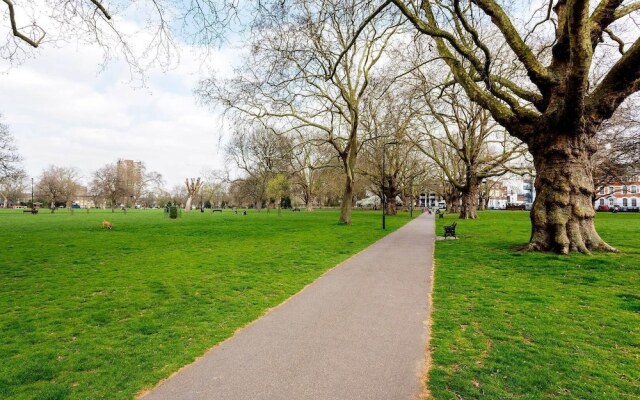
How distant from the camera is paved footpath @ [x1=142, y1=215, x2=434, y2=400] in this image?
3.24 metres

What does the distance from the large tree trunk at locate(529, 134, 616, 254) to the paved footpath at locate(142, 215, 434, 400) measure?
6.51 m

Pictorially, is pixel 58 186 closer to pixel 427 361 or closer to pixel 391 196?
pixel 391 196

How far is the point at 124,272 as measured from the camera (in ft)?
29.6

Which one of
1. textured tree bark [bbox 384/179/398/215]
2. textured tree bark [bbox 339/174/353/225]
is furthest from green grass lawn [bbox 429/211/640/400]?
textured tree bark [bbox 384/179/398/215]

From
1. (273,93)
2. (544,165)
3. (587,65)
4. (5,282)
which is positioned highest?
(273,93)

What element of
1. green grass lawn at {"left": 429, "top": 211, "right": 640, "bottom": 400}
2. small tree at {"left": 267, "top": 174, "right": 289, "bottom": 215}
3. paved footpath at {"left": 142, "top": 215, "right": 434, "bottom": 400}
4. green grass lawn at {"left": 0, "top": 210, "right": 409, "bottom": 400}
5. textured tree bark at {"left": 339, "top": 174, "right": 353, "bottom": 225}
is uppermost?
small tree at {"left": 267, "top": 174, "right": 289, "bottom": 215}

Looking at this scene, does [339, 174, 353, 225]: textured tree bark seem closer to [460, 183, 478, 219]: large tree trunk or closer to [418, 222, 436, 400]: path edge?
[460, 183, 478, 219]: large tree trunk

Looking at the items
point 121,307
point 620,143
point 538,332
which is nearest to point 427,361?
point 538,332

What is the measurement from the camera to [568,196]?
10695mm

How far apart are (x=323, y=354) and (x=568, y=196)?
1021 cm

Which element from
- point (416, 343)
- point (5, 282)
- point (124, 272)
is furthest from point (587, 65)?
point (5, 282)

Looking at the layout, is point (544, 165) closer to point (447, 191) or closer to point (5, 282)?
point (5, 282)

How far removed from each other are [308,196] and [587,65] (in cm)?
5708

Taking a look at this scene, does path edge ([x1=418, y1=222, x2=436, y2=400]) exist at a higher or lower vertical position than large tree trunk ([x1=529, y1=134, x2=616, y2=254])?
lower
